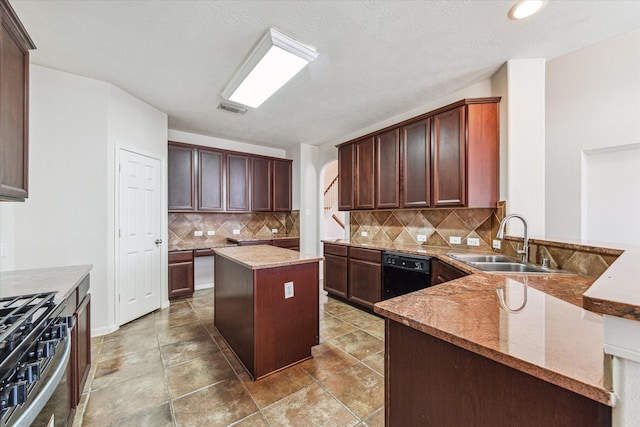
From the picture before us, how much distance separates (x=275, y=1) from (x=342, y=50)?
2.33ft

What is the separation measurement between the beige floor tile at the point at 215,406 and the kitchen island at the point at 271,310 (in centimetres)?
20

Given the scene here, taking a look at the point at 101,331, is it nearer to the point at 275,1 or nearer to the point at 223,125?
Answer: the point at 223,125

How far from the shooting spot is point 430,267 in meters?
2.60

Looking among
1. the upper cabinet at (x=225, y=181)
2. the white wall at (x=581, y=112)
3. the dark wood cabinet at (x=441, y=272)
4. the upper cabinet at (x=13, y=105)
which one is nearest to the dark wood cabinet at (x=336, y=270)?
the dark wood cabinet at (x=441, y=272)

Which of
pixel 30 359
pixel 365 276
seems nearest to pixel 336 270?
pixel 365 276

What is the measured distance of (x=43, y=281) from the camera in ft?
5.00

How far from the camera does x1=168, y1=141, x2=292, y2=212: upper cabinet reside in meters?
3.99

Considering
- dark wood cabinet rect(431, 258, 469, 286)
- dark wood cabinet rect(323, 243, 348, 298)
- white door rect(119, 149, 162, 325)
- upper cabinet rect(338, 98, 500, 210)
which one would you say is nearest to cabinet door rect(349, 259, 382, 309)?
dark wood cabinet rect(323, 243, 348, 298)

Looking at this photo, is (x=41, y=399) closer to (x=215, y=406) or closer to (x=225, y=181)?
(x=215, y=406)

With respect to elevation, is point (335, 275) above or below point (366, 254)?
below

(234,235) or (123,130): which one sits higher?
(123,130)

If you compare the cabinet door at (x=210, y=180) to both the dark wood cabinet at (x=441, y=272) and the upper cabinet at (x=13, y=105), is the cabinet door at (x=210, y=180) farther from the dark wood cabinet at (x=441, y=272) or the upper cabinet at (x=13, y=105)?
the dark wood cabinet at (x=441, y=272)

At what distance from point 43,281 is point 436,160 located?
11.1 ft

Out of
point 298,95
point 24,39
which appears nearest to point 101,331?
point 24,39
